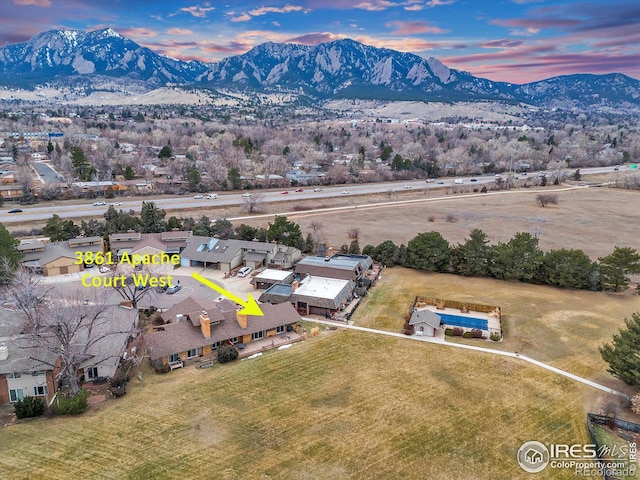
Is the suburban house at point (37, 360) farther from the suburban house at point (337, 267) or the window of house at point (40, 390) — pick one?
the suburban house at point (337, 267)

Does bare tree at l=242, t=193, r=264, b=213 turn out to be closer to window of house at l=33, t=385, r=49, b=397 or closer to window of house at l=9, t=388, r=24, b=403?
window of house at l=33, t=385, r=49, b=397

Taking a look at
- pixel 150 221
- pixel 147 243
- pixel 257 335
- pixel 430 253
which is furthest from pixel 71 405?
pixel 150 221

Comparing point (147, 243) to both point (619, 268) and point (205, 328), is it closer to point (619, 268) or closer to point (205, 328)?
point (205, 328)

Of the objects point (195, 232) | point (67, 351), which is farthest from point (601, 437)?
point (195, 232)

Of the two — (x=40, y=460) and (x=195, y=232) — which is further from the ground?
(x=195, y=232)

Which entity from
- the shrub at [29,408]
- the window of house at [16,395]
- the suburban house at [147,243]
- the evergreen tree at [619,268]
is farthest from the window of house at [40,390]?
the evergreen tree at [619,268]

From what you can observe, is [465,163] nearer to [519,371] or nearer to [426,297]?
[426,297]

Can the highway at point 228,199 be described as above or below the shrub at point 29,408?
above
